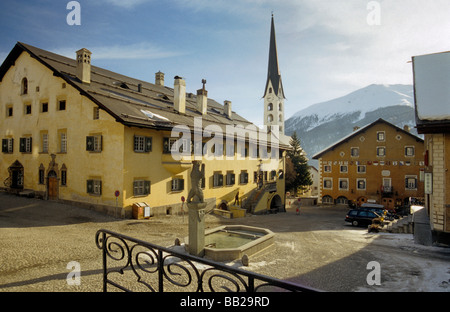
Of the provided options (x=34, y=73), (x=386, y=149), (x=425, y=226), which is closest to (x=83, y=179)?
(x=34, y=73)

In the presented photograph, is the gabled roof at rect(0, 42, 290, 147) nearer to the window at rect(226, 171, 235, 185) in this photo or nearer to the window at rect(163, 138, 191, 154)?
the window at rect(163, 138, 191, 154)

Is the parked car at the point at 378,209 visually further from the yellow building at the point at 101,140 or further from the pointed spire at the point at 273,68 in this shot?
the pointed spire at the point at 273,68

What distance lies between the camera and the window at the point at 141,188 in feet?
65.5

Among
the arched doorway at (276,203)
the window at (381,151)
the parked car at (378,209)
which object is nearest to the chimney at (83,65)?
the arched doorway at (276,203)

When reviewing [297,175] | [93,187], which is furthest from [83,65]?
[297,175]

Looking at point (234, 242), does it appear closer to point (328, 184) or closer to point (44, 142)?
point (44, 142)

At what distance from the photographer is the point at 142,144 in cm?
2052

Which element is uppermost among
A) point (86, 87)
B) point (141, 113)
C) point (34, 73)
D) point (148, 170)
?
point (34, 73)

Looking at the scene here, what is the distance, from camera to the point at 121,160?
19.2 meters

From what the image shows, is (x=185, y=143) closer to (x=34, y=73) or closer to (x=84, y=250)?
(x=84, y=250)

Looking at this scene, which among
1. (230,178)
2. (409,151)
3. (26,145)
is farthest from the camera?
(409,151)

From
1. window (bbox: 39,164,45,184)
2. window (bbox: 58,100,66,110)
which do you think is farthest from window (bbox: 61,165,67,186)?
window (bbox: 58,100,66,110)

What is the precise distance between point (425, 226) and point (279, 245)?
10716mm

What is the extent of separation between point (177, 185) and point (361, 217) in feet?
51.5
